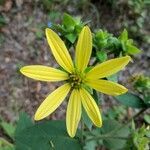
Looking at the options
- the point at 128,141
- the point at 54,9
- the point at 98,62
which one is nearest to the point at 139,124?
the point at 54,9

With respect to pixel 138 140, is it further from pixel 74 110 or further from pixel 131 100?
pixel 74 110

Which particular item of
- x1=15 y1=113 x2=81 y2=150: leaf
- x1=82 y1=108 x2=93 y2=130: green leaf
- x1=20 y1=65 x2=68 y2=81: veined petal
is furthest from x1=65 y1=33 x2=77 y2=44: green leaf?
x1=15 y1=113 x2=81 y2=150: leaf

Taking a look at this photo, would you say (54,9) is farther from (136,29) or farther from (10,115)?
(10,115)

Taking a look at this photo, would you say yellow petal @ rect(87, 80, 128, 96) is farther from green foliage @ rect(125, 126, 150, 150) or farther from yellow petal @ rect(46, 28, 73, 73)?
green foliage @ rect(125, 126, 150, 150)

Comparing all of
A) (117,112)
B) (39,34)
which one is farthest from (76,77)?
(39,34)

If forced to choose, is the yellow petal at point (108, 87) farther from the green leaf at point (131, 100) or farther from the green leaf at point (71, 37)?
the green leaf at point (131, 100)
